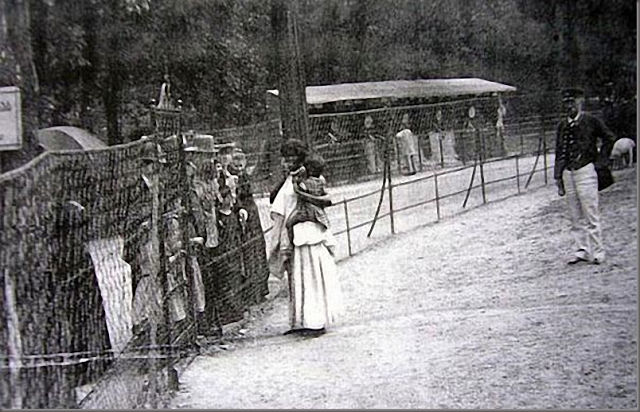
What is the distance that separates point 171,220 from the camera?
225cm

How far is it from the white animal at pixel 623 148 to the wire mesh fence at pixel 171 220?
178 mm

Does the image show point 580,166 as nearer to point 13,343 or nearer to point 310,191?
point 310,191

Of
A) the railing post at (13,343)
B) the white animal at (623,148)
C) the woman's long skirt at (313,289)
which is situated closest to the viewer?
the railing post at (13,343)

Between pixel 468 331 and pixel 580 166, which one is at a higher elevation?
pixel 580 166

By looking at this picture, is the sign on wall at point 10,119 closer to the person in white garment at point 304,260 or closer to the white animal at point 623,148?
the person in white garment at point 304,260

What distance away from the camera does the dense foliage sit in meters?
2.10

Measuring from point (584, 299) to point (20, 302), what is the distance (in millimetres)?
1457

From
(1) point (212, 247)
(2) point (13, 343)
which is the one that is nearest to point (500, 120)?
(1) point (212, 247)

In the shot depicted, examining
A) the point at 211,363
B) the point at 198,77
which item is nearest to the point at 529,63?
the point at 198,77

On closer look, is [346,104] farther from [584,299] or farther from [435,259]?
[584,299]

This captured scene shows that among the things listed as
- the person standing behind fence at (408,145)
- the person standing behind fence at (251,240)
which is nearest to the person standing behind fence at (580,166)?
the person standing behind fence at (408,145)

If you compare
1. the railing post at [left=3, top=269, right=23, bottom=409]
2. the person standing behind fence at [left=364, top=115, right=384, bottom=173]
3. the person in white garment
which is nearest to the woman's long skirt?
the person in white garment

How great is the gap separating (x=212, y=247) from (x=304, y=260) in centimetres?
27

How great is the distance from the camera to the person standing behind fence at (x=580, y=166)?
7.42ft
